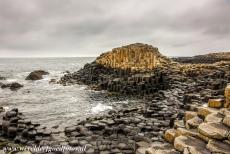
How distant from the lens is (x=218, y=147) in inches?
262

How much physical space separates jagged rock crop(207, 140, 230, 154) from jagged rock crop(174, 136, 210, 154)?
0.49 ft

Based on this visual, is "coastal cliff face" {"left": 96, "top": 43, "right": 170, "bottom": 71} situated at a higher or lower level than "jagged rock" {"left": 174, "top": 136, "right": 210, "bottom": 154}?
A: higher

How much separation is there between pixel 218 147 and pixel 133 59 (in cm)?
3930

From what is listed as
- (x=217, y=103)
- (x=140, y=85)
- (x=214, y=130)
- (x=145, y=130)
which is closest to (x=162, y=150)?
(x=214, y=130)

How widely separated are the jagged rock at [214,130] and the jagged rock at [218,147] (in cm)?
17

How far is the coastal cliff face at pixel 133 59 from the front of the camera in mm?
41812

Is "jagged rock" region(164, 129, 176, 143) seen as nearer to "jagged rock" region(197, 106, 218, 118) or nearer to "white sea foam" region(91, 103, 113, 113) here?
"jagged rock" region(197, 106, 218, 118)

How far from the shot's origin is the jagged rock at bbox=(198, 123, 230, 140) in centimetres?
698

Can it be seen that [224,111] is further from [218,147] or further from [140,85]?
[140,85]

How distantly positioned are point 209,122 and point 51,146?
6.44 metres

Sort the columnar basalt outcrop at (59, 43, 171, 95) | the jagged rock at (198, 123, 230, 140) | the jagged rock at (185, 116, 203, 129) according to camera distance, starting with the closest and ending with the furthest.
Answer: the jagged rock at (198, 123, 230, 140) < the jagged rock at (185, 116, 203, 129) < the columnar basalt outcrop at (59, 43, 171, 95)

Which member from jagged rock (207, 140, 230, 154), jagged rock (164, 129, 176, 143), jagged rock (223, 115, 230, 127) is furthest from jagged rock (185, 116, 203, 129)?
jagged rock (207, 140, 230, 154)

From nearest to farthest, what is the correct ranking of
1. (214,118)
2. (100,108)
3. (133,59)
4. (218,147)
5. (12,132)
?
(218,147)
(214,118)
(12,132)
(100,108)
(133,59)

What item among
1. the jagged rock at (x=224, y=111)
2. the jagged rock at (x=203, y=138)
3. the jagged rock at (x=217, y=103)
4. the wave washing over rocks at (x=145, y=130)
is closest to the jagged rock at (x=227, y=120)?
the wave washing over rocks at (x=145, y=130)
